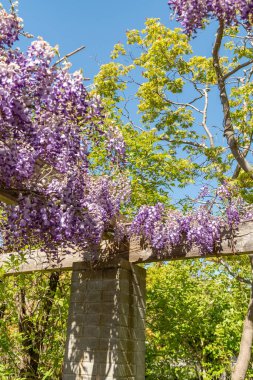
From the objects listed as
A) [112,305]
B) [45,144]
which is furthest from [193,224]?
[45,144]

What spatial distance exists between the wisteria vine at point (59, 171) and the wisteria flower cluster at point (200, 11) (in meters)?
0.03

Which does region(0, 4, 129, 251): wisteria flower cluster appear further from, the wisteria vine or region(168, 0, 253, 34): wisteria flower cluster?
region(168, 0, 253, 34): wisteria flower cluster

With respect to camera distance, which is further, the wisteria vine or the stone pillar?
the stone pillar

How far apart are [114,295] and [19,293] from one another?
11.1 feet

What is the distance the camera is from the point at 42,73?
289cm

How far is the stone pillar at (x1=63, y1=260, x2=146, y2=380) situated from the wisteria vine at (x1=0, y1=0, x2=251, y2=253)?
0.59 m

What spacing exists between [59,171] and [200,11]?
2091 millimetres

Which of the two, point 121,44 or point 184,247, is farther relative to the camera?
point 121,44

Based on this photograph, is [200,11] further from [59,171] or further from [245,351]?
[245,351]

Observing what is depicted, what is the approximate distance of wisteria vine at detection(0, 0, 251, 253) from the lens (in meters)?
2.88

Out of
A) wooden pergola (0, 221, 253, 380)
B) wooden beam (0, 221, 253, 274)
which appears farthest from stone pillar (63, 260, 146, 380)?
wooden beam (0, 221, 253, 274)

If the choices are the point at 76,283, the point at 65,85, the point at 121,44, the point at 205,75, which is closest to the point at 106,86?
the point at 121,44

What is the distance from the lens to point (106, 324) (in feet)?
15.5

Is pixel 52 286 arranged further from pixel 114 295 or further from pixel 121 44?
pixel 121 44
